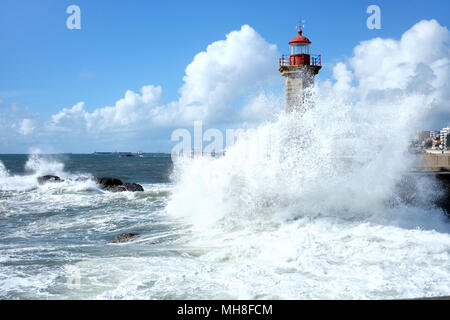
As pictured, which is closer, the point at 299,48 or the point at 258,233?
the point at 258,233

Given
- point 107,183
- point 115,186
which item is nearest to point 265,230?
point 115,186

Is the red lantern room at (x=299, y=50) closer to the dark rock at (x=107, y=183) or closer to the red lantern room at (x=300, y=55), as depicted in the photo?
the red lantern room at (x=300, y=55)

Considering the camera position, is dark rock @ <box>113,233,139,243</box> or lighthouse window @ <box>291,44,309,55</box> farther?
lighthouse window @ <box>291,44,309,55</box>

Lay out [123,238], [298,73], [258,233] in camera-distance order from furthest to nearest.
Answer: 1. [298,73]
2. [258,233]
3. [123,238]

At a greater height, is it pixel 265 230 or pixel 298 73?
pixel 298 73

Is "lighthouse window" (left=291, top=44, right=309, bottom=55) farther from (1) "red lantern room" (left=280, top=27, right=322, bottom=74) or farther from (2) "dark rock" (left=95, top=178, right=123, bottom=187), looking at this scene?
(2) "dark rock" (left=95, top=178, right=123, bottom=187)

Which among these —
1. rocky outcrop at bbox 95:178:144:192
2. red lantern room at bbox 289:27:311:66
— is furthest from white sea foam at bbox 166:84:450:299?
rocky outcrop at bbox 95:178:144:192

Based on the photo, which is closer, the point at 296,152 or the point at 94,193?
the point at 296,152

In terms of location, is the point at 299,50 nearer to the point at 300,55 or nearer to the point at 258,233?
the point at 300,55

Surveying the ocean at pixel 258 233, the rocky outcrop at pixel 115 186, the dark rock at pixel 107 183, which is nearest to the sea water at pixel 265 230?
the ocean at pixel 258 233

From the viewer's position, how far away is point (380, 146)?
10.3 meters
